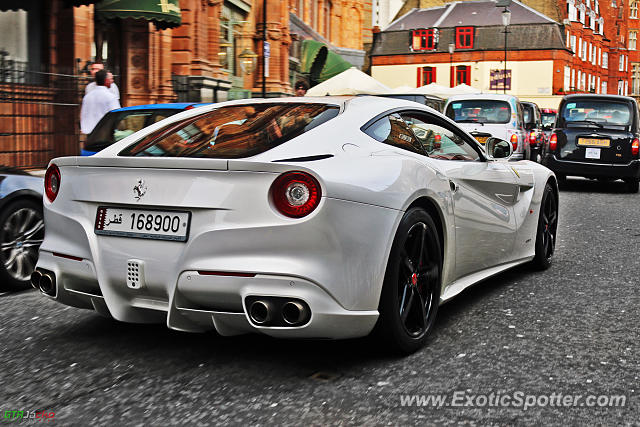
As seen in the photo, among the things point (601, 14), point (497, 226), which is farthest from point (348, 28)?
point (601, 14)

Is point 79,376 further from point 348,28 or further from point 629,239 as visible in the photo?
point 348,28

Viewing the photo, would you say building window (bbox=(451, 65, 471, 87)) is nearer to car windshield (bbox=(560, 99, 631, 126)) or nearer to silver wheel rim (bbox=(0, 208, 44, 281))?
car windshield (bbox=(560, 99, 631, 126))

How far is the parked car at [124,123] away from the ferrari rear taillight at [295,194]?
226 inches

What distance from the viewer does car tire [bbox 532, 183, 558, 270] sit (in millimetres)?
6227

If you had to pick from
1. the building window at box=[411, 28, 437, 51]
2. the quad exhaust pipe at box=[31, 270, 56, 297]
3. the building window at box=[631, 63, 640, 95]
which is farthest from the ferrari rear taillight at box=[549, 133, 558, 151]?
the building window at box=[631, 63, 640, 95]

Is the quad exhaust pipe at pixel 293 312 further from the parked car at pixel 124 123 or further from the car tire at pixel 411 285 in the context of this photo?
the parked car at pixel 124 123

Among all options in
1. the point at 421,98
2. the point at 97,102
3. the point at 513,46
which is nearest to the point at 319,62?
the point at 421,98

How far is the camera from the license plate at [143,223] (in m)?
3.50

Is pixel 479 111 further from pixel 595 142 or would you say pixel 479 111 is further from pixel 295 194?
pixel 295 194

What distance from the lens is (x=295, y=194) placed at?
3.36 meters

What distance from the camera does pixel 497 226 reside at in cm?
518

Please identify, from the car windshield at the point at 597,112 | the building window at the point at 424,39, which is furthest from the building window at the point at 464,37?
the car windshield at the point at 597,112

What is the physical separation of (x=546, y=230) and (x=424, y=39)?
230 ft

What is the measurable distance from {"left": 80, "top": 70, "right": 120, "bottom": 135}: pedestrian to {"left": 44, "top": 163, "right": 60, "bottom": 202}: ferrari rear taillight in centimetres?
703
